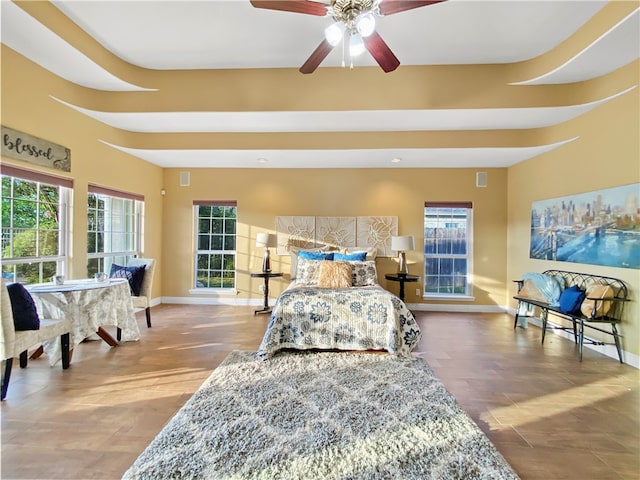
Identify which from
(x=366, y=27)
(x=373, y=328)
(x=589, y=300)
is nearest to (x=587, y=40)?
(x=366, y=27)

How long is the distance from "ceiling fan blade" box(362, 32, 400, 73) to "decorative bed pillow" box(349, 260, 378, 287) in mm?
2723

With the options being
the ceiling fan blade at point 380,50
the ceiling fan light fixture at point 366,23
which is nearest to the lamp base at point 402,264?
the ceiling fan blade at point 380,50

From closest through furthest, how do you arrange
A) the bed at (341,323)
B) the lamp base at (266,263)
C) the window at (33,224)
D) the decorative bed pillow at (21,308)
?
the decorative bed pillow at (21,308)
the window at (33,224)
the bed at (341,323)
the lamp base at (266,263)

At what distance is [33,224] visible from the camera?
3.42 metres

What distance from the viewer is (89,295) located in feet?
10.4

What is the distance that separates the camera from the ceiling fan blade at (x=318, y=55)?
7.87ft

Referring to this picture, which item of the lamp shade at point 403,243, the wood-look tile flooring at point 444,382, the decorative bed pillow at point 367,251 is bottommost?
the wood-look tile flooring at point 444,382

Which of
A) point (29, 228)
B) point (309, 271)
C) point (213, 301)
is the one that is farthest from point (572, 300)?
point (29, 228)

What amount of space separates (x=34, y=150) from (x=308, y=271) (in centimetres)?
353

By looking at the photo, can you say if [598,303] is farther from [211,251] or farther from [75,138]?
[75,138]

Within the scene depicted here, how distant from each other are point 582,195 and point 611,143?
2.21 ft

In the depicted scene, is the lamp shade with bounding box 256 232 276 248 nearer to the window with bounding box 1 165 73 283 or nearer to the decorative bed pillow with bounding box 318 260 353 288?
the decorative bed pillow with bounding box 318 260 353 288

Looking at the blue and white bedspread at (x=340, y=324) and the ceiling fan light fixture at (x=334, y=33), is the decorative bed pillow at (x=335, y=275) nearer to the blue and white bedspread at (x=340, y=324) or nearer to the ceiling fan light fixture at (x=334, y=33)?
the blue and white bedspread at (x=340, y=324)

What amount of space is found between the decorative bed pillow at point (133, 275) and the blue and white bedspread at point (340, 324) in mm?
2084
